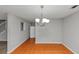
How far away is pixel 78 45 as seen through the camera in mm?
3498

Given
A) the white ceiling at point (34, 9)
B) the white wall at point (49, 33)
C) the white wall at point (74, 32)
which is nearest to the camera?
the white ceiling at point (34, 9)

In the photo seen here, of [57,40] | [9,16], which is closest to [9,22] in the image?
[9,16]

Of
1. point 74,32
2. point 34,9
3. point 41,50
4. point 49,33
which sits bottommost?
point 41,50

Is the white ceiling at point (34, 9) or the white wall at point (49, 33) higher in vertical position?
the white ceiling at point (34, 9)

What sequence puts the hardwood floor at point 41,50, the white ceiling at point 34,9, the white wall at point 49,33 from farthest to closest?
the white wall at point 49,33 → the hardwood floor at point 41,50 → the white ceiling at point 34,9

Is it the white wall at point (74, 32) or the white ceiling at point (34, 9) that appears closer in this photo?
the white ceiling at point (34, 9)

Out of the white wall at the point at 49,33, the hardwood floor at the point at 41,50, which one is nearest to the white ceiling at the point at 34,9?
the hardwood floor at the point at 41,50

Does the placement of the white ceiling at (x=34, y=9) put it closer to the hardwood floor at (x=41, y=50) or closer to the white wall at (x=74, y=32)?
the white wall at (x=74, y=32)

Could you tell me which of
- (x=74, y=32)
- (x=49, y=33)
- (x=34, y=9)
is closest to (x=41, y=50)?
(x=74, y=32)

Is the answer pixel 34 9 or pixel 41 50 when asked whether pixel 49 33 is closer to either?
pixel 41 50

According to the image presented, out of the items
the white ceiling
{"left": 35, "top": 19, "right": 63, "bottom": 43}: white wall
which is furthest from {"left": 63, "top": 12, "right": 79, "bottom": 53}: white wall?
{"left": 35, "top": 19, "right": 63, "bottom": 43}: white wall

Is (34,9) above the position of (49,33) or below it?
above
